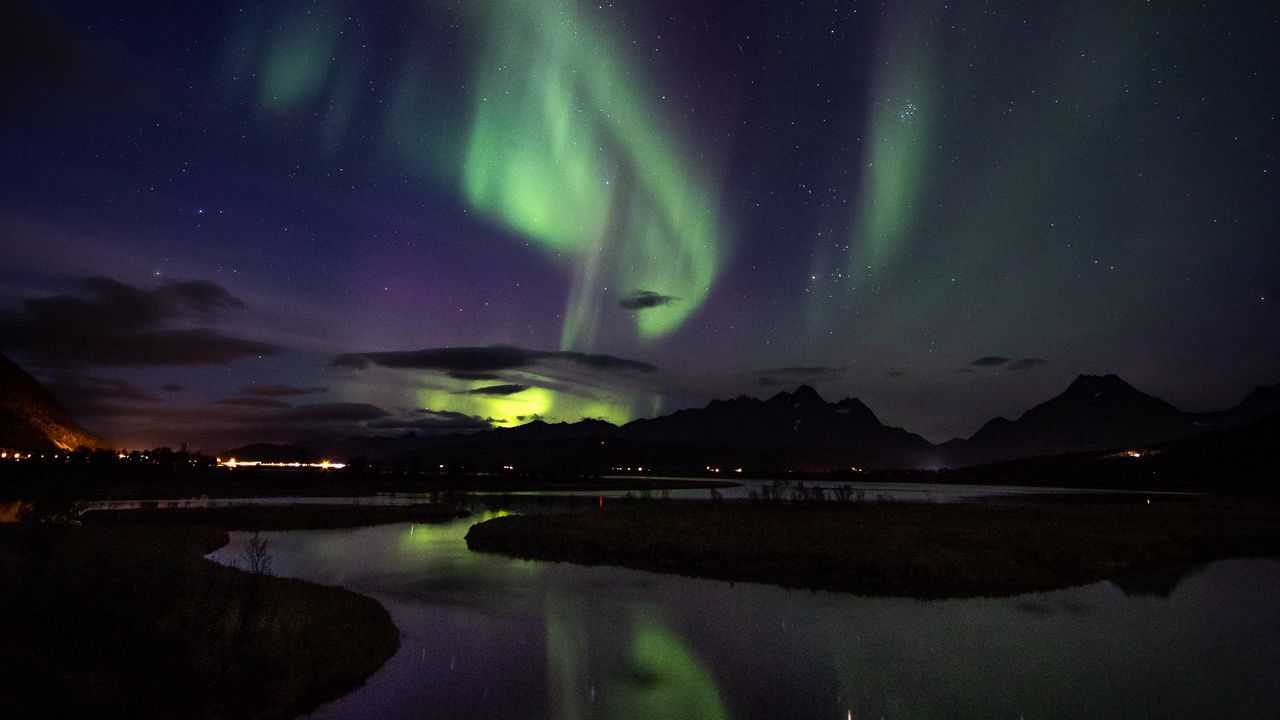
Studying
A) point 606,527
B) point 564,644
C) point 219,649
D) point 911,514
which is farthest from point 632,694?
point 911,514

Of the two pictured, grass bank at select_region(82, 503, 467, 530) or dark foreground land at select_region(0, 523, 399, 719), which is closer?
dark foreground land at select_region(0, 523, 399, 719)

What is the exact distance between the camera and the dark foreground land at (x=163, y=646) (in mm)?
13977

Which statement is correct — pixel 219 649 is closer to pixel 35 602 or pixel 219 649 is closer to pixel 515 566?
pixel 35 602

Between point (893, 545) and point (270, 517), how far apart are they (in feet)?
183

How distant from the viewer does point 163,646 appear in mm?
16188

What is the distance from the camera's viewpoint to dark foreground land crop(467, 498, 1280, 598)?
35.0 m

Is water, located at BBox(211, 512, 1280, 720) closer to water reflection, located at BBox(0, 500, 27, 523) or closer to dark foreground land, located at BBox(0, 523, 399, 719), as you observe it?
dark foreground land, located at BBox(0, 523, 399, 719)

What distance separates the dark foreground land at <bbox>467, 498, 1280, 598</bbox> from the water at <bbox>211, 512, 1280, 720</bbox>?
231 centimetres

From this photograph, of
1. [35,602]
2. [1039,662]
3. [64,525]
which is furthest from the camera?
[64,525]

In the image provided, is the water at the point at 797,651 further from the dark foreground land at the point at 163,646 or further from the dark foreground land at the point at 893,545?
the dark foreground land at the point at 893,545

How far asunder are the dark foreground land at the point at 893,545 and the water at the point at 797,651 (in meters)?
2.31

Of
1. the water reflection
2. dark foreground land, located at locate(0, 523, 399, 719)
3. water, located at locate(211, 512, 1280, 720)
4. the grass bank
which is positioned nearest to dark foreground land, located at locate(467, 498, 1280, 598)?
water, located at locate(211, 512, 1280, 720)

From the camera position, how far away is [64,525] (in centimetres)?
3556

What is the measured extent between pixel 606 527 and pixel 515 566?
12748mm
